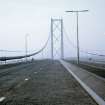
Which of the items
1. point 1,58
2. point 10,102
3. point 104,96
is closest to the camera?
point 10,102

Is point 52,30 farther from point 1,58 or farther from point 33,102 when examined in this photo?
point 33,102

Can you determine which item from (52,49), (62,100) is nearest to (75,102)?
(62,100)

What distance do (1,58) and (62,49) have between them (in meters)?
61.7

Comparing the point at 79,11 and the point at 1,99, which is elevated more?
the point at 79,11

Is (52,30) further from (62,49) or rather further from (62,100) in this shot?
(62,100)

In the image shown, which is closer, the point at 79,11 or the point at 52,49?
the point at 79,11

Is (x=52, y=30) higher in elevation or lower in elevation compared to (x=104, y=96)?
higher

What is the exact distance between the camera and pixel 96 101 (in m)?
11.2

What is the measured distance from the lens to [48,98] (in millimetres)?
12273

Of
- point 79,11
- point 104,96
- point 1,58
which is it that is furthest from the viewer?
point 1,58

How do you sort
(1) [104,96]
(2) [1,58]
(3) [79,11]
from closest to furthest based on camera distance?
(1) [104,96] → (3) [79,11] → (2) [1,58]

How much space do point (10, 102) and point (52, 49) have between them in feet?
342

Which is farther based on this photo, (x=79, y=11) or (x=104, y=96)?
(x=79, y=11)

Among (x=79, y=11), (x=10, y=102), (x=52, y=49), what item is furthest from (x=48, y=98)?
(x=52, y=49)
